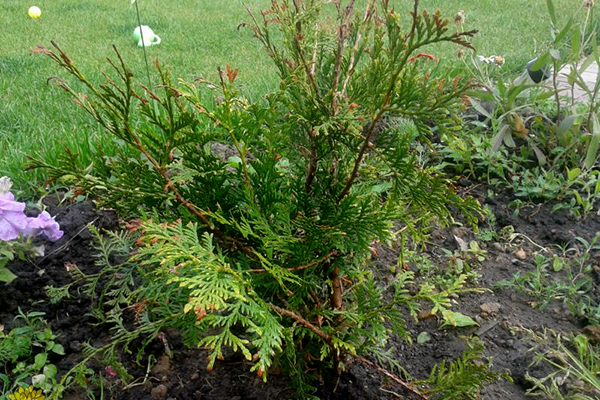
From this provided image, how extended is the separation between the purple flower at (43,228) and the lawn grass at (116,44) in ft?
1.79

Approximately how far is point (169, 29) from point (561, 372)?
5.60 meters

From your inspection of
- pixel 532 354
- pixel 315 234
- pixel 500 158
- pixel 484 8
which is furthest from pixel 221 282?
pixel 484 8

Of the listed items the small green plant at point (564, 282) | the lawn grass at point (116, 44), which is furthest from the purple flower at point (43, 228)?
the small green plant at point (564, 282)

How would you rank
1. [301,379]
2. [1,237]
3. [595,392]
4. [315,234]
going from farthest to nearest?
[1,237]
[595,392]
[301,379]
[315,234]

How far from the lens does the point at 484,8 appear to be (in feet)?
25.0

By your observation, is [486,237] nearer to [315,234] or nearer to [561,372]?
[561,372]

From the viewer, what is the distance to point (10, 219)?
2160 millimetres

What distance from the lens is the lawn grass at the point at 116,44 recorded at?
3.56m

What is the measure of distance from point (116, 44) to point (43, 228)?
396 cm

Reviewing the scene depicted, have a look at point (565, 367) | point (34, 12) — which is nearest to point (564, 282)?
point (565, 367)

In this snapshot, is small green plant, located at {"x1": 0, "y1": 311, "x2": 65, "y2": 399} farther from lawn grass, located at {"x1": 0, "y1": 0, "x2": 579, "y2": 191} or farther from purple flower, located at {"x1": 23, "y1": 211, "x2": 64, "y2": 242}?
lawn grass, located at {"x1": 0, "y1": 0, "x2": 579, "y2": 191}

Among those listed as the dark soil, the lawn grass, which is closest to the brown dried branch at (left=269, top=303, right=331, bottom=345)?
the dark soil

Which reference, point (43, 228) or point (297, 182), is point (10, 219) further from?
point (297, 182)

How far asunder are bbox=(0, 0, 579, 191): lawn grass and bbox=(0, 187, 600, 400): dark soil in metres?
0.60
